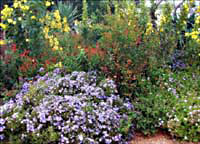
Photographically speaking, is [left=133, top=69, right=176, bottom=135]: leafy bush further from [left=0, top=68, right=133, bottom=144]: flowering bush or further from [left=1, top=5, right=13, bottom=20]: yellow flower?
[left=1, top=5, right=13, bottom=20]: yellow flower

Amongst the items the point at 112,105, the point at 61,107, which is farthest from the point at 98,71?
the point at 61,107

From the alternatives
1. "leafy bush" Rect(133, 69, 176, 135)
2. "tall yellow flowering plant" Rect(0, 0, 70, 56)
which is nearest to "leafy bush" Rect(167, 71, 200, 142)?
"leafy bush" Rect(133, 69, 176, 135)

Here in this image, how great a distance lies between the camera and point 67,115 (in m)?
3.43

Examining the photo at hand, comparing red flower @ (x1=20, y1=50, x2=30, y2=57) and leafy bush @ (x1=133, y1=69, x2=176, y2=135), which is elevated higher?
red flower @ (x1=20, y1=50, x2=30, y2=57)

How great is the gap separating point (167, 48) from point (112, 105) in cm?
213

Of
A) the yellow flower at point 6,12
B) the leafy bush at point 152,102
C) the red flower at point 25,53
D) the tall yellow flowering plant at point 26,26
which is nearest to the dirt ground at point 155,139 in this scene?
the leafy bush at point 152,102

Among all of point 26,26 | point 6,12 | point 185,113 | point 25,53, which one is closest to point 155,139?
point 185,113

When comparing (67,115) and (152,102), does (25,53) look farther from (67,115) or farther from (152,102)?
(152,102)

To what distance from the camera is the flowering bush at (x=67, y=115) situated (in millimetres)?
3260

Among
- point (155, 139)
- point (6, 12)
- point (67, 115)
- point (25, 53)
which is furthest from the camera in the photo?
point (25, 53)

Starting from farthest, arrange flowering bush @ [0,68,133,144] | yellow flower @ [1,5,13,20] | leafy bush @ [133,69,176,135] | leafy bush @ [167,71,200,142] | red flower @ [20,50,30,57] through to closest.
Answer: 1. yellow flower @ [1,5,13,20]
2. red flower @ [20,50,30,57]
3. leafy bush @ [133,69,176,135]
4. leafy bush @ [167,71,200,142]
5. flowering bush @ [0,68,133,144]

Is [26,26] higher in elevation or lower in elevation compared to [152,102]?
higher

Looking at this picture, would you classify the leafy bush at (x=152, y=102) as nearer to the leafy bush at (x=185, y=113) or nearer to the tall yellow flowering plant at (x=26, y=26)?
the leafy bush at (x=185, y=113)

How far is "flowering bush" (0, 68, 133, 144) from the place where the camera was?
3.26 m
